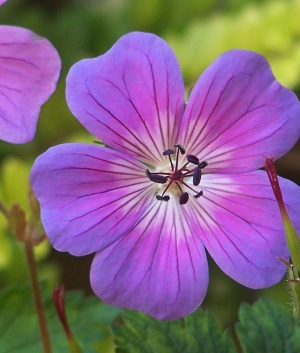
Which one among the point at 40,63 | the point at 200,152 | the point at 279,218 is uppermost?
the point at 40,63

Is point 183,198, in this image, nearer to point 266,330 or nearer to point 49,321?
point 266,330

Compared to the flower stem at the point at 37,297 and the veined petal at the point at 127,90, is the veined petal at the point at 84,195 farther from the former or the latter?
the flower stem at the point at 37,297

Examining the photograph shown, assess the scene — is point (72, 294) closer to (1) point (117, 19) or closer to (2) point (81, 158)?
(2) point (81, 158)

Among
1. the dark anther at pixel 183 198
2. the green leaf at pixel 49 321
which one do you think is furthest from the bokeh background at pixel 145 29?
the dark anther at pixel 183 198

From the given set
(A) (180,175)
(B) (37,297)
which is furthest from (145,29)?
(B) (37,297)

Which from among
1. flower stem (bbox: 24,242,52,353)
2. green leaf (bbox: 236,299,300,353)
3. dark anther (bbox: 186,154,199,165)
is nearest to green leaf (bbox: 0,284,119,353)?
flower stem (bbox: 24,242,52,353)

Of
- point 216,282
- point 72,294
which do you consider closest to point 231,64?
point 72,294
